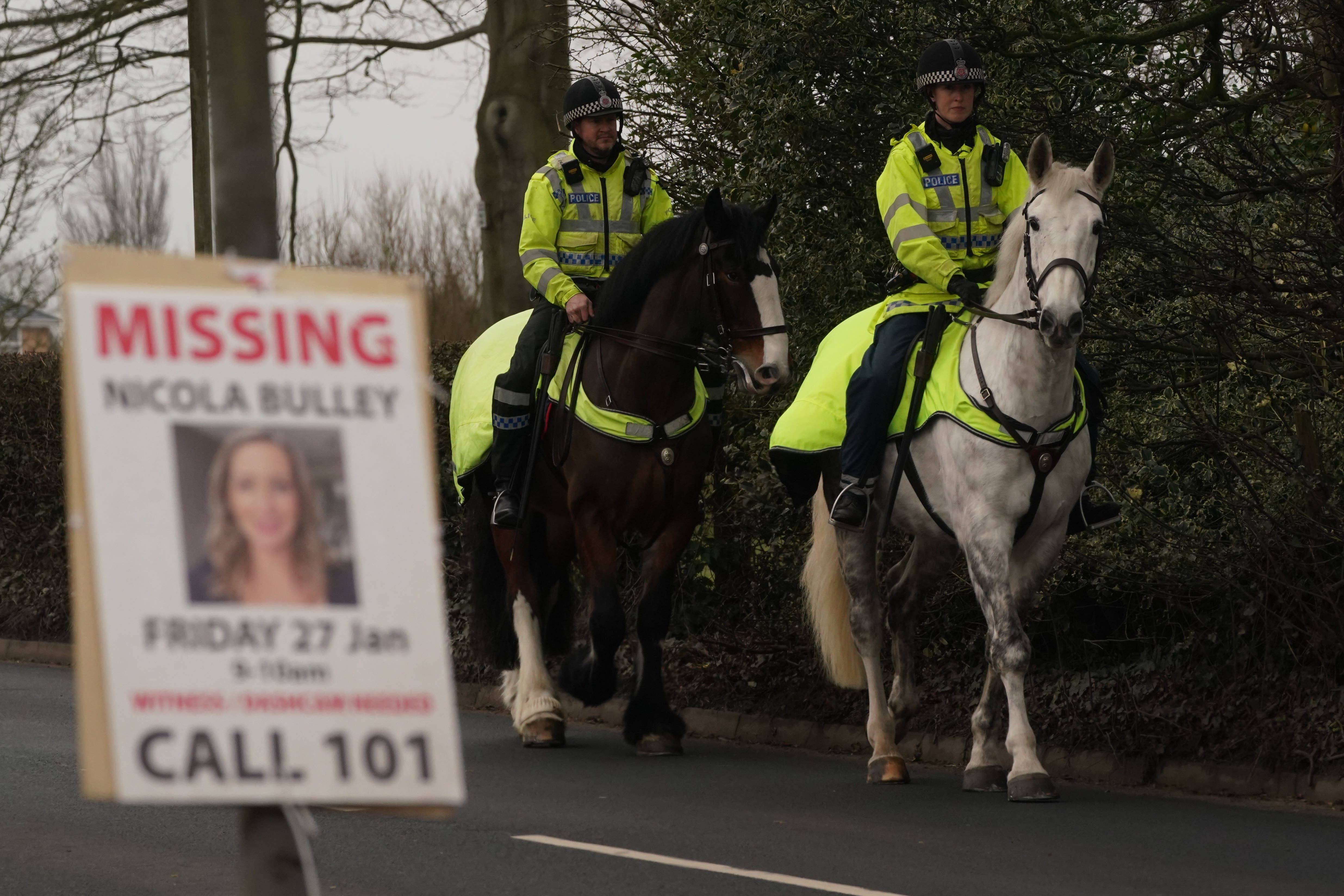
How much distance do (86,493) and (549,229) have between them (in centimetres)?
654

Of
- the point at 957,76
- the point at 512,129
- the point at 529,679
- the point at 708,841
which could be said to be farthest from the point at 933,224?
the point at 512,129

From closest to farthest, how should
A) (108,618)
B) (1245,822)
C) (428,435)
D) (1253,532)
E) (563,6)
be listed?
(108,618) < (428,435) < (1245,822) < (1253,532) < (563,6)

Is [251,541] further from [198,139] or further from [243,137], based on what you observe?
[198,139]

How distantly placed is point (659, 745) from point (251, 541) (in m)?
6.33

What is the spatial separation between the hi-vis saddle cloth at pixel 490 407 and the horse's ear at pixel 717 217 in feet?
2.78

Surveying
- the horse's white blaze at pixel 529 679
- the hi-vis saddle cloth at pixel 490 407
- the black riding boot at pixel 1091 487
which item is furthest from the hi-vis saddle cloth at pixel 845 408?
the horse's white blaze at pixel 529 679

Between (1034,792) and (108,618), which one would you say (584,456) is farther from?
(108,618)

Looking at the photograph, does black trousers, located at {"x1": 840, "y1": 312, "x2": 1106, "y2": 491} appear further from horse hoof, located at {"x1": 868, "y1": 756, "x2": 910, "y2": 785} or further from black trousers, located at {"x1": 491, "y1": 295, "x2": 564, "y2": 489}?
black trousers, located at {"x1": 491, "y1": 295, "x2": 564, "y2": 489}

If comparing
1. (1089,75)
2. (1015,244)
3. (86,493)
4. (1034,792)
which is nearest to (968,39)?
(1089,75)

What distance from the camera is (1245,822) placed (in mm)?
7402

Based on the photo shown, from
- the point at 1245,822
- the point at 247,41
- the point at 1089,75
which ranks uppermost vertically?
the point at 1089,75

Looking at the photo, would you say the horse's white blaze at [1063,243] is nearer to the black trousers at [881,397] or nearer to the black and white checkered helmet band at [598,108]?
the black trousers at [881,397]

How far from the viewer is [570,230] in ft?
31.6

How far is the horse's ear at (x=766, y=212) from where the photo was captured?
345 inches
